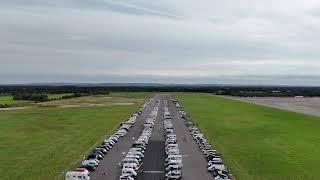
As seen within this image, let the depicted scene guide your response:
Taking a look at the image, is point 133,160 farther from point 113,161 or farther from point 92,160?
point 113,161

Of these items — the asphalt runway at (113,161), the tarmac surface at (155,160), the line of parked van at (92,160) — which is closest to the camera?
the line of parked van at (92,160)

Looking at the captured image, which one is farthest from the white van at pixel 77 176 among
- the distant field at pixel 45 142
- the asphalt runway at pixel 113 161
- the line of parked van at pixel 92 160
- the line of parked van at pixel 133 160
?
the distant field at pixel 45 142

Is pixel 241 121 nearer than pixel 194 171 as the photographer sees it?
No

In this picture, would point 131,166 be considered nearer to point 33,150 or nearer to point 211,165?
point 211,165

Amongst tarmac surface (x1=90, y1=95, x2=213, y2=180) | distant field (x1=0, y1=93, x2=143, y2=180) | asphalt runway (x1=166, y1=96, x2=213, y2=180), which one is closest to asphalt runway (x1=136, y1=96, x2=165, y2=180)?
tarmac surface (x1=90, y1=95, x2=213, y2=180)

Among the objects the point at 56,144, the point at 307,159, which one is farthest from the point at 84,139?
the point at 307,159

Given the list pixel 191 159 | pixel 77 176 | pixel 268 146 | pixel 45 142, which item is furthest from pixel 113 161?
pixel 268 146

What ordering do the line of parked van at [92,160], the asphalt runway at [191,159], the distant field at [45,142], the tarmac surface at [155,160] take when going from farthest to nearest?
the distant field at [45,142]
the asphalt runway at [191,159]
the tarmac surface at [155,160]
the line of parked van at [92,160]

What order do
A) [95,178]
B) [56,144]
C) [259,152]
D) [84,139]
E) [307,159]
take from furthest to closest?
1. [84,139]
2. [56,144]
3. [259,152]
4. [307,159]
5. [95,178]

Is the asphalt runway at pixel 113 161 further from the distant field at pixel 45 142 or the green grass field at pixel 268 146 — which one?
the green grass field at pixel 268 146
